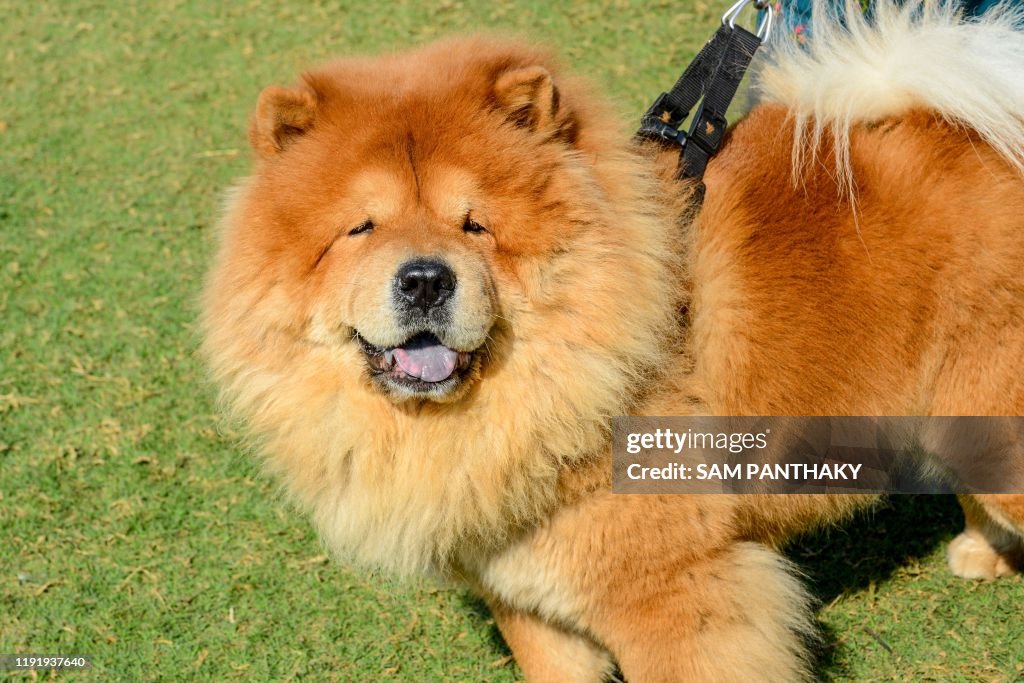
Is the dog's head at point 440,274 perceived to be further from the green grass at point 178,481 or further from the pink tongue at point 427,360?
the green grass at point 178,481

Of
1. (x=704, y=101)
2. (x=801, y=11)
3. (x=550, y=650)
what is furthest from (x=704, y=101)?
(x=550, y=650)

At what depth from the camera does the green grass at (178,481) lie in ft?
10.4

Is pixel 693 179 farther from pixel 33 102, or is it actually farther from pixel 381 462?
pixel 33 102

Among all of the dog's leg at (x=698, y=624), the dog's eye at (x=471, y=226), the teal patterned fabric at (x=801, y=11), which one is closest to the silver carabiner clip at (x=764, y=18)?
the teal patterned fabric at (x=801, y=11)

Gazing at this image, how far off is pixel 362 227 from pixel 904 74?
1546mm

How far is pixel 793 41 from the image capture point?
2906 millimetres

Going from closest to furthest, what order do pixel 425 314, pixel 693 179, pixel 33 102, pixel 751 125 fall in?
pixel 425 314 → pixel 693 179 → pixel 751 125 → pixel 33 102

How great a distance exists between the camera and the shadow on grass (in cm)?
343

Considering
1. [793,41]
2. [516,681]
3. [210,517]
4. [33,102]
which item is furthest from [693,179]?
[33,102]

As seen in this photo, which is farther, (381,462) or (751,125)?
(751,125)

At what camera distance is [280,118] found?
230cm

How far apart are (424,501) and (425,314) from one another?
0.53 m

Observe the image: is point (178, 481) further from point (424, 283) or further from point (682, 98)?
point (682, 98)

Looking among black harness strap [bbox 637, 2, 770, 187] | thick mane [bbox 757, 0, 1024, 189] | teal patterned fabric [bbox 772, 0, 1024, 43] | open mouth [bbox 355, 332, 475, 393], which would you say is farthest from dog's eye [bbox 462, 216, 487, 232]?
teal patterned fabric [bbox 772, 0, 1024, 43]
